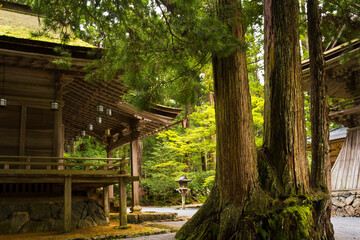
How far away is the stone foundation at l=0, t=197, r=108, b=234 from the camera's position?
9.47m

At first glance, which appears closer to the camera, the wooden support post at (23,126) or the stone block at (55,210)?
the wooden support post at (23,126)

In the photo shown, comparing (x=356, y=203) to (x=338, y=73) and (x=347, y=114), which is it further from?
(x=338, y=73)

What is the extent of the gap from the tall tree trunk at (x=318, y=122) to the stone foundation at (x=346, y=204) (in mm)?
7352

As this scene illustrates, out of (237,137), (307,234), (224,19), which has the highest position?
(224,19)

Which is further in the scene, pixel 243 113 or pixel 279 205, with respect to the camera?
pixel 243 113

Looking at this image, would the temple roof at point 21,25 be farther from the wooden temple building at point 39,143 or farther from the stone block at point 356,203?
the stone block at point 356,203

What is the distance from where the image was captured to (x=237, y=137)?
19.2ft

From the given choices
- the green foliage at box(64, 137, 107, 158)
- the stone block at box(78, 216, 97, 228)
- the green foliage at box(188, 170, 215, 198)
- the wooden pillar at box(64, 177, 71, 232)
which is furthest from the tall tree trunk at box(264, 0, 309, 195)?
the green foliage at box(64, 137, 107, 158)

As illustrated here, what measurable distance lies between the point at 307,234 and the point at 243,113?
84.1 inches

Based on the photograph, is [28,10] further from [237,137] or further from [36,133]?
[237,137]

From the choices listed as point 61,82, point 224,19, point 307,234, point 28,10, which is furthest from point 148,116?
point 307,234

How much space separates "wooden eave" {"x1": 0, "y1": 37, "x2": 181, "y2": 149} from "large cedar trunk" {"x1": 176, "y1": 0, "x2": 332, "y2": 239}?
10.5 ft

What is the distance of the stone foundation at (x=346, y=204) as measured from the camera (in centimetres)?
1216

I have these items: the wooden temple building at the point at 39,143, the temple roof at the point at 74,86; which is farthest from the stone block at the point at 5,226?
the temple roof at the point at 74,86
